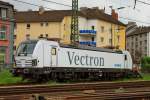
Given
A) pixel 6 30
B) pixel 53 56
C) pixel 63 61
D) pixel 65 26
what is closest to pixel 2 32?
pixel 6 30

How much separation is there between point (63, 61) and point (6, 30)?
26.1 m

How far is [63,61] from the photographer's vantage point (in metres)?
33.4

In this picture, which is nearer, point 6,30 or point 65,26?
point 6,30

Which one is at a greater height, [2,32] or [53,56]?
[2,32]

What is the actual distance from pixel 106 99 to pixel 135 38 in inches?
4505

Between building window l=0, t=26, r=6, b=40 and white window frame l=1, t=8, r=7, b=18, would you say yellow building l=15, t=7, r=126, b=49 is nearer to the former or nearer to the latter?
white window frame l=1, t=8, r=7, b=18

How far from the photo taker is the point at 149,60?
72.8 metres

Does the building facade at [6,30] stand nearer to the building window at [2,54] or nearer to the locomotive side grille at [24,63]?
the building window at [2,54]

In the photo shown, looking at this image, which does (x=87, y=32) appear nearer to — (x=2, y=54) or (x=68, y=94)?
(x=2, y=54)

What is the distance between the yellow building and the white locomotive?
42.6 meters

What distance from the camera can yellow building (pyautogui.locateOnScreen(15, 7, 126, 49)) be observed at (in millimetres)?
85188

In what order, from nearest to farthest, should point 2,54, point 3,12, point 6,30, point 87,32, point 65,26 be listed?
point 2,54 < point 6,30 < point 3,12 < point 65,26 < point 87,32

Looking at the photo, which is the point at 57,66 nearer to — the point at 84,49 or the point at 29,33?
the point at 84,49

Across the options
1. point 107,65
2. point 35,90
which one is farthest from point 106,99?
point 107,65
